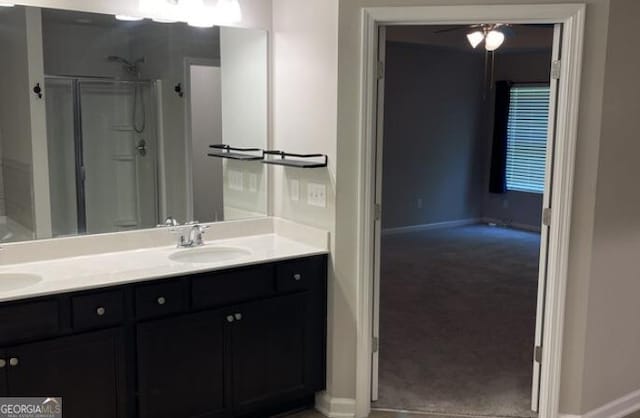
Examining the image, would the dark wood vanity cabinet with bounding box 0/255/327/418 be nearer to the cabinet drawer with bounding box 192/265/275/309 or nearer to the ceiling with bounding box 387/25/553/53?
the cabinet drawer with bounding box 192/265/275/309

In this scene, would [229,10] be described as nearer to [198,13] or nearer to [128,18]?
[198,13]

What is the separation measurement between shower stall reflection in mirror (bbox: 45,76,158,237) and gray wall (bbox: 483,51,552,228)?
6.31 metres

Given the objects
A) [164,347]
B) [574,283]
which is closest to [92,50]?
[164,347]

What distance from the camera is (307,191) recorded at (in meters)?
3.26

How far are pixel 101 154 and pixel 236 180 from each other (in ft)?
2.58

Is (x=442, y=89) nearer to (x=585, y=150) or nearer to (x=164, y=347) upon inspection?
(x=585, y=150)

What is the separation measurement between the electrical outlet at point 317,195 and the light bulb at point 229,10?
3.28 ft

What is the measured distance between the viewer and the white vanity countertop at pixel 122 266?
242 cm

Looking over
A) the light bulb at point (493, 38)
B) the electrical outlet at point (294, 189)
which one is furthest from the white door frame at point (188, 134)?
the light bulb at point (493, 38)

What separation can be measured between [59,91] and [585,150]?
2.54 m

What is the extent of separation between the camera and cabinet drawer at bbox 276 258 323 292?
9.78 ft

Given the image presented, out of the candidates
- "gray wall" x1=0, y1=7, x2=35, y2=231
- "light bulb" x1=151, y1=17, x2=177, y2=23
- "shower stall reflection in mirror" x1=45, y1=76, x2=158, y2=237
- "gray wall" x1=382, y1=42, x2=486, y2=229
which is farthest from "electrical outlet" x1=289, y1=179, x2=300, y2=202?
"gray wall" x1=382, y1=42, x2=486, y2=229

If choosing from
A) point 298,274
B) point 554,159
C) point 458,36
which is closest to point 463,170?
point 458,36

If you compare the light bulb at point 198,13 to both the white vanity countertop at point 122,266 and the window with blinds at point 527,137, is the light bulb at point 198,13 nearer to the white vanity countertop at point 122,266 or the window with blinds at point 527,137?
the white vanity countertop at point 122,266
